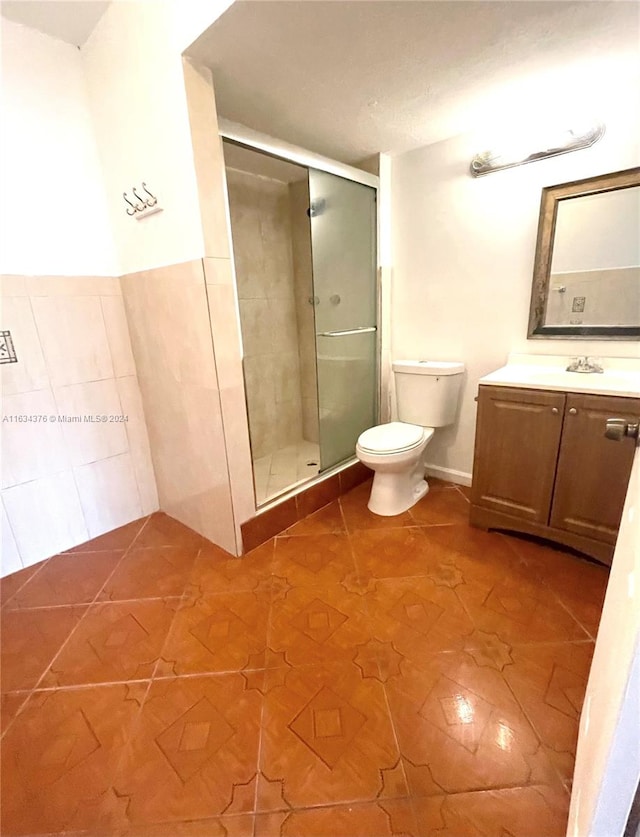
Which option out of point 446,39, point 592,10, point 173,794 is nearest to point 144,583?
point 173,794

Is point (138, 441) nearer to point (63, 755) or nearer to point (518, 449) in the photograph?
point (63, 755)

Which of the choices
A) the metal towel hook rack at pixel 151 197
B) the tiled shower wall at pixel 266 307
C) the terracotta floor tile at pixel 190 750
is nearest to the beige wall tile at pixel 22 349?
the metal towel hook rack at pixel 151 197

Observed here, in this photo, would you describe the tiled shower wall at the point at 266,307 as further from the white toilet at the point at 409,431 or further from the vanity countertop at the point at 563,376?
the vanity countertop at the point at 563,376

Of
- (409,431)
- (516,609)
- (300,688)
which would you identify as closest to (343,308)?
(409,431)

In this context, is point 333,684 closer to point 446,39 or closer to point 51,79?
point 446,39

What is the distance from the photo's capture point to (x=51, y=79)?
1.57 m

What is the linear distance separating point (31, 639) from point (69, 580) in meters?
0.31

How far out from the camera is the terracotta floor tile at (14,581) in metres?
1.62

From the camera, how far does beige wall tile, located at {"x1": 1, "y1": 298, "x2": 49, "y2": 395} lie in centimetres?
159

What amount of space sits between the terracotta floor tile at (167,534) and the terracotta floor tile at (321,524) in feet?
1.62

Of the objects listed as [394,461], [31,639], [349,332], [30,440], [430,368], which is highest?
[349,332]

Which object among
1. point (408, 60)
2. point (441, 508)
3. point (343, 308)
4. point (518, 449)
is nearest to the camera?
point (408, 60)

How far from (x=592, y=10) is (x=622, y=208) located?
73cm

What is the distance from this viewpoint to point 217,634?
137 cm
